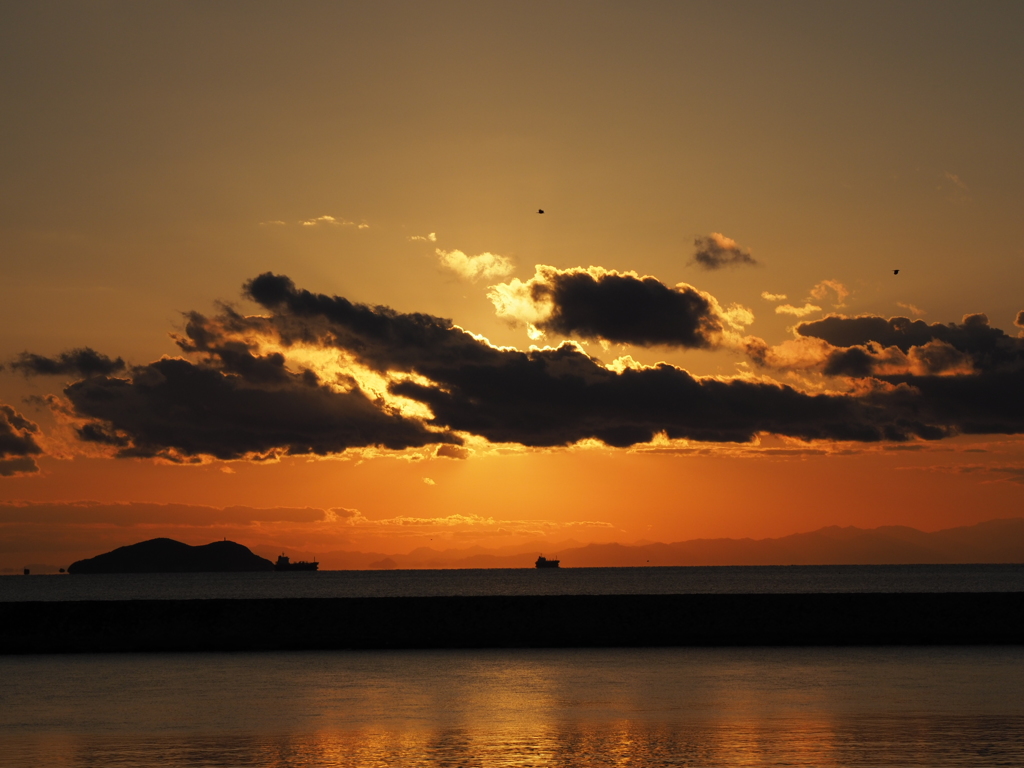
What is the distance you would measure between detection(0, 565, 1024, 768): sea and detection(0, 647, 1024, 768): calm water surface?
5 centimetres

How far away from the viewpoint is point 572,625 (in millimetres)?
30109

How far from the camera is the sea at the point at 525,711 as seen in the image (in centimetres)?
1301

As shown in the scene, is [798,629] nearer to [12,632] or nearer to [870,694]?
[870,694]

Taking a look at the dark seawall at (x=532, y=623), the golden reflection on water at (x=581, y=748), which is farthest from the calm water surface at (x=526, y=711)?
the dark seawall at (x=532, y=623)

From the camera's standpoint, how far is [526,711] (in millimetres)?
16953

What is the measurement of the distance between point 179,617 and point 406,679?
11.0 meters

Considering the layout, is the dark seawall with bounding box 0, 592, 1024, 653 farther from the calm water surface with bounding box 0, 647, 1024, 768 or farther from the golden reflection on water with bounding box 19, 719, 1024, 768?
the golden reflection on water with bounding box 19, 719, 1024, 768

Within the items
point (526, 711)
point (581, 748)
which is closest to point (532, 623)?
point (526, 711)

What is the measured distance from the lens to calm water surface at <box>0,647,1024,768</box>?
13.0m

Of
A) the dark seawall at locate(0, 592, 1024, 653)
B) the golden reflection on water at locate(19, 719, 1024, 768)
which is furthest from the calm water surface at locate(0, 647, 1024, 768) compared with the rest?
the dark seawall at locate(0, 592, 1024, 653)

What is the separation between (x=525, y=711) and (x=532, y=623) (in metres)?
13.6

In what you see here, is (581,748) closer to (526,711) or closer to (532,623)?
(526,711)

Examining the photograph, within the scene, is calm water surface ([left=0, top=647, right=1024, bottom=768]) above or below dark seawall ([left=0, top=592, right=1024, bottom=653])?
below

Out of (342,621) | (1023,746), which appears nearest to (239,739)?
(1023,746)
